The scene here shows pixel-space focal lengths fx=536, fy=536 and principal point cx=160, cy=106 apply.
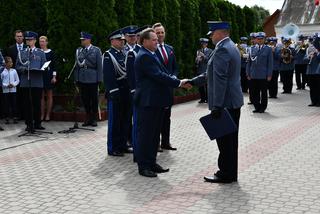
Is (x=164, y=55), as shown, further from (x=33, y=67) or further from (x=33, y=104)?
(x=33, y=104)

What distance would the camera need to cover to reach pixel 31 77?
10.6 metres

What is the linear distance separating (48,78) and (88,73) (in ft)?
4.20

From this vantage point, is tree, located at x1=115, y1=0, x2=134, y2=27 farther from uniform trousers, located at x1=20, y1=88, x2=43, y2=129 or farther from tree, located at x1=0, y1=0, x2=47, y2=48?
uniform trousers, located at x1=20, y1=88, x2=43, y2=129

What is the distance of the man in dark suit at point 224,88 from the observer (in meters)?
6.25

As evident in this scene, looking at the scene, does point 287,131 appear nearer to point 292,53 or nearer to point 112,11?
point 112,11

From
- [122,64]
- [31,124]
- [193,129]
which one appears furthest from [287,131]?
[31,124]

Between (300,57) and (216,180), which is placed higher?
(300,57)

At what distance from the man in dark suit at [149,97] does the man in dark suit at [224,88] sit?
1.98 feet

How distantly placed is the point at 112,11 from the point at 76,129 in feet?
12.0

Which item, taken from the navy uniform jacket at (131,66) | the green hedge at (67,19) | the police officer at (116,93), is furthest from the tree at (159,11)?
the navy uniform jacket at (131,66)

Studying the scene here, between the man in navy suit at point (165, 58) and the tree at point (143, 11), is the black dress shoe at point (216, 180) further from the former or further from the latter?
the tree at point (143, 11)

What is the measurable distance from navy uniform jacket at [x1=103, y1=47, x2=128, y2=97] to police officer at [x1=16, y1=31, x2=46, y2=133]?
287 cm

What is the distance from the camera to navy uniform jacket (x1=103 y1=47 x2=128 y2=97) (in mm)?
8078

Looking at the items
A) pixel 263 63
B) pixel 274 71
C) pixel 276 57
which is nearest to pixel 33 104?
pixel 263 63
